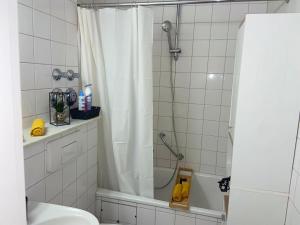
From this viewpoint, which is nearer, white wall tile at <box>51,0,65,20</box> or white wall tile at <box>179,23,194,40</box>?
white wall tile at <box>51,0,65,20</box>

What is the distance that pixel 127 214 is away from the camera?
184cm

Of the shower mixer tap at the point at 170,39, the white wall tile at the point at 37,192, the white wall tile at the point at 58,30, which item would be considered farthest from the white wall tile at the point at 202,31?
the white wall tile at the point at 37,192

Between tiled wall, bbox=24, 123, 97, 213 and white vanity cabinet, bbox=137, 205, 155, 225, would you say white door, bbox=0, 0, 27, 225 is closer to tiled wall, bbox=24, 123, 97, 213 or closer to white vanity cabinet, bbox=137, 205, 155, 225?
tiled wall, bbox=24, 123, 97, 213

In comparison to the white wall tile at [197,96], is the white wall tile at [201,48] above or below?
above

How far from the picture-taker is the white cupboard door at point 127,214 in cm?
182

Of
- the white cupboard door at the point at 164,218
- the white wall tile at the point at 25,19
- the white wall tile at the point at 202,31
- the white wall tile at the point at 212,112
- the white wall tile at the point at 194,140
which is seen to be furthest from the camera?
the white wall tile at the point at 194,140

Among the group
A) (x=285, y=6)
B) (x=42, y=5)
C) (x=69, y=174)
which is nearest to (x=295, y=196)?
(x=285, y=6)

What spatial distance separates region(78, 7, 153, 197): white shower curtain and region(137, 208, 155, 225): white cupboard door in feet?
0.40

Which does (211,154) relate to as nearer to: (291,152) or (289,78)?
(291,152)

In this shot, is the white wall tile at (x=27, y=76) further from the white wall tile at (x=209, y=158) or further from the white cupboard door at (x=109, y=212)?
the white wall tile at (x=209, y=158)

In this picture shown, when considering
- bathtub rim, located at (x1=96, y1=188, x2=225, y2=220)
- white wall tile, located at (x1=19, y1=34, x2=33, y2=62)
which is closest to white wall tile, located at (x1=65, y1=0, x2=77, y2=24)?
white wall tile, located at (x1=19, y1=34, x2=33, y2=62)

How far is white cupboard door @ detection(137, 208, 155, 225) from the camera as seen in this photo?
1.78 meters

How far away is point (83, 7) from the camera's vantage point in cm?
174

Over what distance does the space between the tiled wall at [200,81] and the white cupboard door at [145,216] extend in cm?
80
